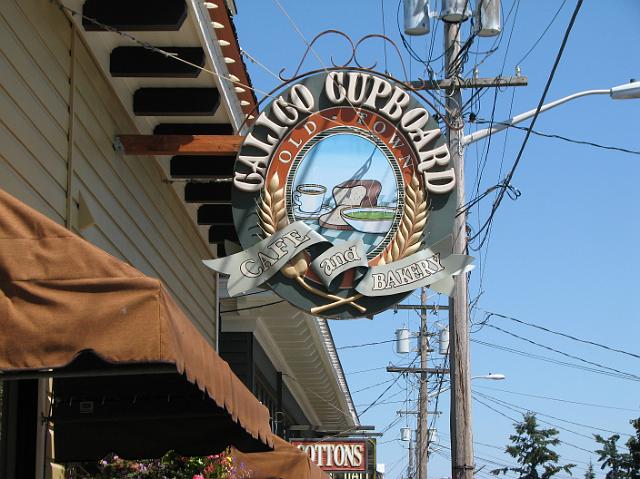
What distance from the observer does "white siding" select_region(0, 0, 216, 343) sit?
7.44 metres

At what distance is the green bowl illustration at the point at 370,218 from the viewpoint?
8930 millimetres

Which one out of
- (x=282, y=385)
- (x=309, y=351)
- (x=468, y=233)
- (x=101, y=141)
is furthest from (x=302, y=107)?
(x=282, y=385)

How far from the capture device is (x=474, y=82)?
1647cm

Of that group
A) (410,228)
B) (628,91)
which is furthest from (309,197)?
(628,91)

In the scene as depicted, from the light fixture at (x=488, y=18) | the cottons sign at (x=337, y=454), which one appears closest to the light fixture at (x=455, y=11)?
the light fixture at (x=488, y=18)

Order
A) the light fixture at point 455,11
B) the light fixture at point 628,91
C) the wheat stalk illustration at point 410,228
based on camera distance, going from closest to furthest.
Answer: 1. the wheat stalk illustration at point 410,228
2. the light fixture at point 628,91
3. the light fixture at point 455,11

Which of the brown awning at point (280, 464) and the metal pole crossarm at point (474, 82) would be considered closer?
the brown awning at point (280, 464)

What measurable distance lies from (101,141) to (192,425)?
263 cm

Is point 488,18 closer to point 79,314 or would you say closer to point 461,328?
point 461,328

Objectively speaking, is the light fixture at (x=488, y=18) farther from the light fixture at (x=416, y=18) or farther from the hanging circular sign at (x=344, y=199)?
the hanging circular sign at (x=344, y=199)

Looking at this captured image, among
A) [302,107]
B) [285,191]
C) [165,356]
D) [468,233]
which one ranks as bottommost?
[165,356]

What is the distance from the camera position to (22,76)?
7598 millimetres

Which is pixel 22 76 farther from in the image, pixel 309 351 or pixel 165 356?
pixel 309 351

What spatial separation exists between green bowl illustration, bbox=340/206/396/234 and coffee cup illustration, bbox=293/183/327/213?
0.21 meters
